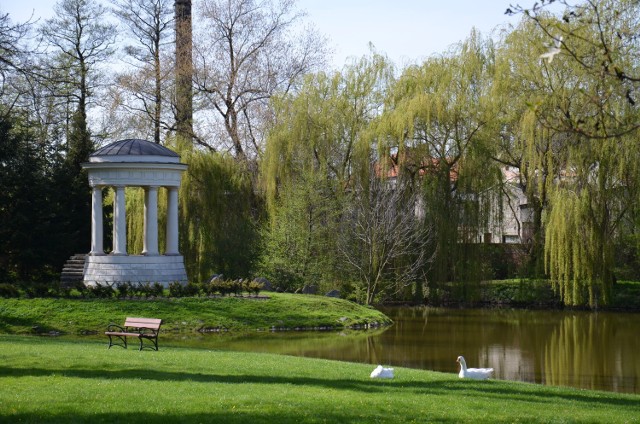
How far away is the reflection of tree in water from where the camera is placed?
19.2 meters

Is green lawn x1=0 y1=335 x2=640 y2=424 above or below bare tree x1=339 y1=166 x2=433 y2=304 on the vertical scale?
below

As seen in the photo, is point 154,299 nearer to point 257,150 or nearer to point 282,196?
point 282,196

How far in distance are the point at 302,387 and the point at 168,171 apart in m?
20.2

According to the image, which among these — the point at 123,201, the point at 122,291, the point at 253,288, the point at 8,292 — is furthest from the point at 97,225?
the point at 253,288

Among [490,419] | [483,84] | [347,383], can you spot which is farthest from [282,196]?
[490,419]

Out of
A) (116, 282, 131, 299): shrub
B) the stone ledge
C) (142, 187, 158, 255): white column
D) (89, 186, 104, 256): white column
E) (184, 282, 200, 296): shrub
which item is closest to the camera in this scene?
(116, 282, 131, 299): shrub

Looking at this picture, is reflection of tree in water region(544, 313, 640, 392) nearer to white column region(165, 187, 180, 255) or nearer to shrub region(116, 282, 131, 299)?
shrub region(116, 282, 131, 299)

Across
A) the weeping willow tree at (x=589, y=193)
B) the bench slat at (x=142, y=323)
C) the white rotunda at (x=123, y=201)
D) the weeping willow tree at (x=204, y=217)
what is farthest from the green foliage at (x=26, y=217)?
the weeping willow tree at (x=589, y=193)

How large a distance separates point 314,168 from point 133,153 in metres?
9.68

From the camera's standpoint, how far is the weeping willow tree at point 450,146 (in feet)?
123

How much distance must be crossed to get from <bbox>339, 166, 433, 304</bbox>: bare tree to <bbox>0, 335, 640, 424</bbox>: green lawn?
18615 mm

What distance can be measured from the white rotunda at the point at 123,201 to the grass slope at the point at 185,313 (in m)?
3.55

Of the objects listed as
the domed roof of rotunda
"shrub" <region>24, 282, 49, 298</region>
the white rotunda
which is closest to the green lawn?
"shrub" <region>24, 282, 49, 298</region>

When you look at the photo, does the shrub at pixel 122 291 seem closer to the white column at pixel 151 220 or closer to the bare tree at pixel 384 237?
the white column at pixel 151 220
